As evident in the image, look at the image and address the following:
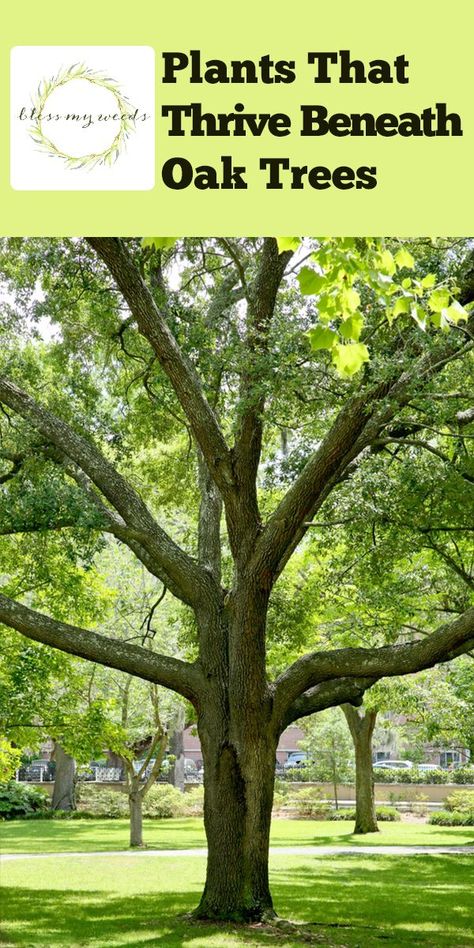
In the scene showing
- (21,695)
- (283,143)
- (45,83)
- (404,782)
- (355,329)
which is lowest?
(404,782)

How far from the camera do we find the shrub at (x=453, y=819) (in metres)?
31.5

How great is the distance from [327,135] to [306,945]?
8335 mm

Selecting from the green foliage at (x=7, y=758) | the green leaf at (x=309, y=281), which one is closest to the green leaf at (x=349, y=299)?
the green leaf at (x=309, y=281)

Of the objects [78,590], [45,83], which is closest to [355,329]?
[45,83]

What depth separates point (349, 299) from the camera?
420cm

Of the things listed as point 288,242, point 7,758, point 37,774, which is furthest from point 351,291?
point 37,774

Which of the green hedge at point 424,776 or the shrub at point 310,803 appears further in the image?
the green hedge at point 424,776

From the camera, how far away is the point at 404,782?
3938 cm

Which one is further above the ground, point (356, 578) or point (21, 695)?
point (356, 578)

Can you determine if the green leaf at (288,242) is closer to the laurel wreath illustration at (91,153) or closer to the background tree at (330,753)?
the laurel wreath illustration at (91,153)

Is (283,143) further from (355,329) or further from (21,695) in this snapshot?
(21,695)

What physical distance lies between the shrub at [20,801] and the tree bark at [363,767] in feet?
39.8

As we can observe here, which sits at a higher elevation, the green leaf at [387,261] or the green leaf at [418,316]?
the green leaf at [387,261]

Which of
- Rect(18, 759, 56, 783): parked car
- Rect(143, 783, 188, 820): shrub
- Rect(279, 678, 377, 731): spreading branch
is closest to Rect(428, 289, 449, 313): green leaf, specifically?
Rect(279, 678, 377, 731): spreading branch
